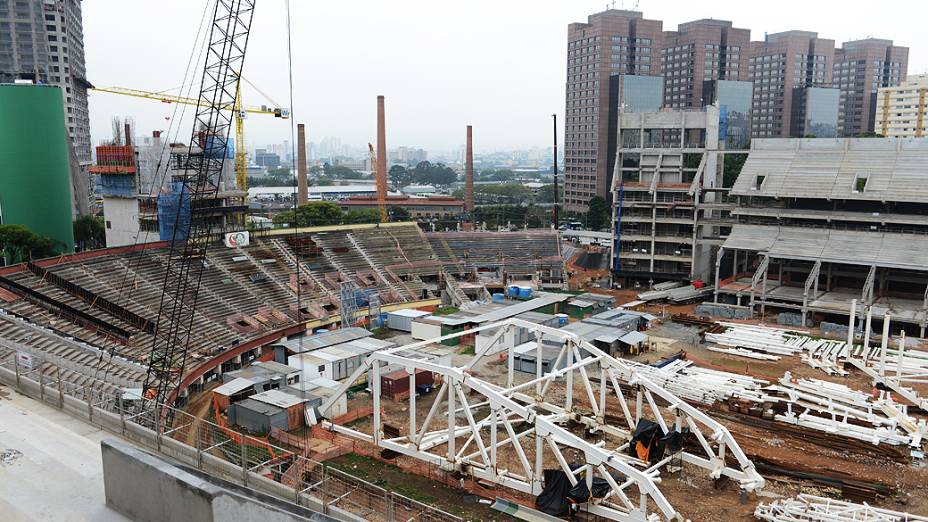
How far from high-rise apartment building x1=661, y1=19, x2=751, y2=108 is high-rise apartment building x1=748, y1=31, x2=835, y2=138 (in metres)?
10.5

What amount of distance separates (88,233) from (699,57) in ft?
318

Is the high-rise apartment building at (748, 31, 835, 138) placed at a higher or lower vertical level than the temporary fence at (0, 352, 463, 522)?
higher

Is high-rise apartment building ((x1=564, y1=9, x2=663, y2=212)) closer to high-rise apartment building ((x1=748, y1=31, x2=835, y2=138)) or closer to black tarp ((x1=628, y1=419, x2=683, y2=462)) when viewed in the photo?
high-rise apartment building ((x1=748, y1=31, x2=835, y2=138))

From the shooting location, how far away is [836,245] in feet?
148

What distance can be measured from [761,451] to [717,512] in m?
5.71

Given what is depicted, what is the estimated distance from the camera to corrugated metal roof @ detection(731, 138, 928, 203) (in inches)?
1766

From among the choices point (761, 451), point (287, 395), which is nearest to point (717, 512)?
point (761, 451)

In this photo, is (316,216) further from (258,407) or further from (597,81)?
(258,407)

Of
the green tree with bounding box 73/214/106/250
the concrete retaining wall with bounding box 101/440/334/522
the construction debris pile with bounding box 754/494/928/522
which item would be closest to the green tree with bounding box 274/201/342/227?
the green tree with bounding box 73/214/106/250

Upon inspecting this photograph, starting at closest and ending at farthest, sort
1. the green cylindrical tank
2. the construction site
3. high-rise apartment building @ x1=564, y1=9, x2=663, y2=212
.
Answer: the construction site
the green cylindrical tank
high-rise apartment building @ x1=564, y1=9, x2=663, y2=212

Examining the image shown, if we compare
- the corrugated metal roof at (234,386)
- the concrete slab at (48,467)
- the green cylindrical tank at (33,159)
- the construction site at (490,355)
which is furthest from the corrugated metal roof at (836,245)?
the green cylindrical tank at (33,159)

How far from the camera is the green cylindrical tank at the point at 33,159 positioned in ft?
167

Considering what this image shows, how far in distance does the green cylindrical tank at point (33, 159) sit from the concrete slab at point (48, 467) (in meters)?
40.3

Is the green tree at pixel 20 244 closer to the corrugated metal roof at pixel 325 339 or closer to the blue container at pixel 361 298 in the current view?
the blue container at pixel 361 298
